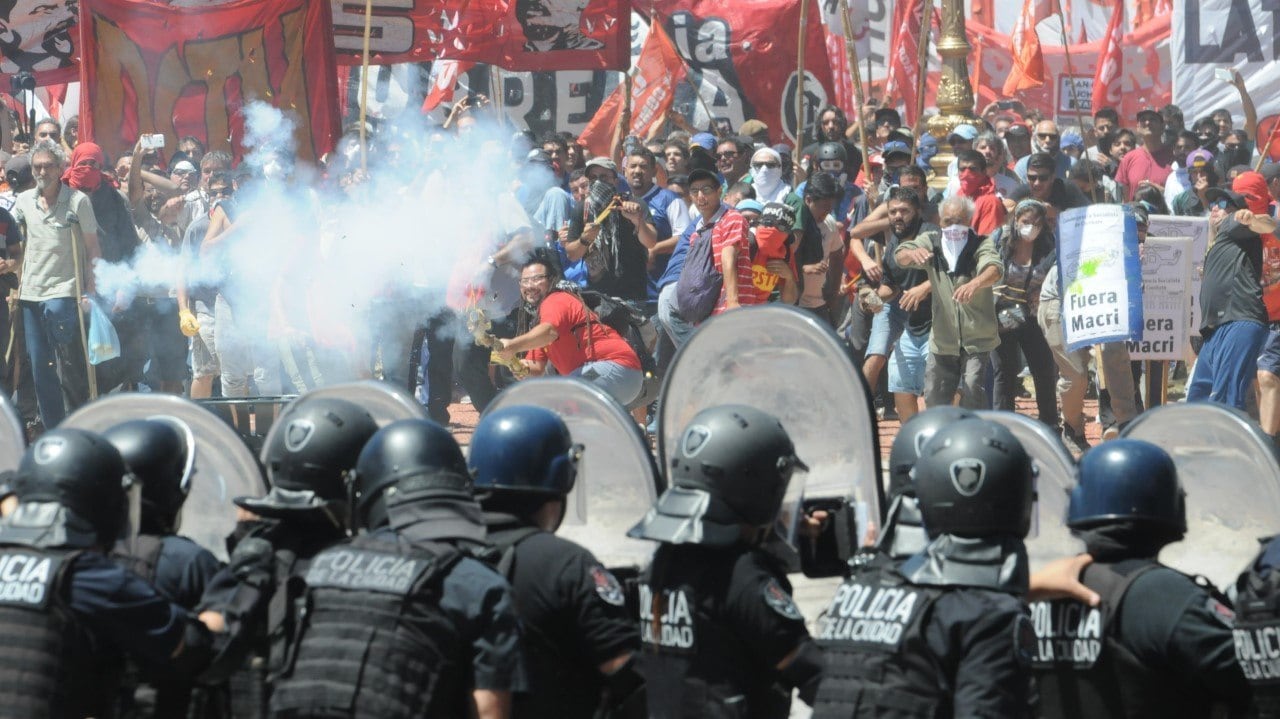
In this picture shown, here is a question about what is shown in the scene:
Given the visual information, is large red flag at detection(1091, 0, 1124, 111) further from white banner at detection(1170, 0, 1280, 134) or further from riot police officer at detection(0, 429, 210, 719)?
riot police officer at detection(0, 429, 210, 719)

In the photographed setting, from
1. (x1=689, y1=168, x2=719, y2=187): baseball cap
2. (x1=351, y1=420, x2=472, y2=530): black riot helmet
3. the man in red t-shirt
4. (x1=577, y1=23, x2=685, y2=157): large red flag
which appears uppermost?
(x1=577, y1=23, x2=685, y2=157): large red flag

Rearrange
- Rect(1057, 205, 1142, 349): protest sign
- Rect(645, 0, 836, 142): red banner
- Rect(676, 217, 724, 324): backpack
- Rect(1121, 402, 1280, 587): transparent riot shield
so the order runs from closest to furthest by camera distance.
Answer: Rect(1121, 402, 1280, 587): transparent riot shield < Rect(676, 217, 724, 324): backpack < Rect(1057, 205, 1142, 349): protest sign < Rect(645, 0, 836, 142): red banner

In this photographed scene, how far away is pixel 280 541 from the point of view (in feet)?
15.4

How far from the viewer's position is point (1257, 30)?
1758 centimetres

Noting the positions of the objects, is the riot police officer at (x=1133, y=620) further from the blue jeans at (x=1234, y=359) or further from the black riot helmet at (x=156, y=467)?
the blue jeans at (x=1234, y=359)

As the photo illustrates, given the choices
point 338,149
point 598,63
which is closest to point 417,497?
point 338,149

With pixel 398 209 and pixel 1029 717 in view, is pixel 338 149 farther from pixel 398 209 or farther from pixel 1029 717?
pixel 1029 717

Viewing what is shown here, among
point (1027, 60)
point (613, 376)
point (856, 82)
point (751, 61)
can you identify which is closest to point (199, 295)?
point (613, 376)

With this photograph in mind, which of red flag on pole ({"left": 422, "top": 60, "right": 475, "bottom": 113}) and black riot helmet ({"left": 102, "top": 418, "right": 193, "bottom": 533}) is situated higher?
red flag on pole ({"left": 422, "top": 60, "right": 475, "bottom": 113})

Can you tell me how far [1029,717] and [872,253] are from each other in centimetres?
877

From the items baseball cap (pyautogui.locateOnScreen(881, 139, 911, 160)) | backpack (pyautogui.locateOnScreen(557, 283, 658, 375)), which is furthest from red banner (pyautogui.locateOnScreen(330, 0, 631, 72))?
backpack (pyautogui.locateOnScreen(557, 283, 658, 375))

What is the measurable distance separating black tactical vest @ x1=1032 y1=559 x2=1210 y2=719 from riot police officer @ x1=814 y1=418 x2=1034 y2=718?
14 cm

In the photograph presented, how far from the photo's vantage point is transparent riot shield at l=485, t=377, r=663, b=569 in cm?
582

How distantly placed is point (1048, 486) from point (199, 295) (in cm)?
822
